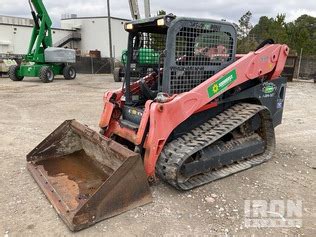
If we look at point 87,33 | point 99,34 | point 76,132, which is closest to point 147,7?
point 76,132

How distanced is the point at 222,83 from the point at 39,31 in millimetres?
13459

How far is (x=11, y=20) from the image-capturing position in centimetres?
3144

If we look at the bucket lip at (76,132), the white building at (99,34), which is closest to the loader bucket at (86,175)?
the bucket lip at (76,132)

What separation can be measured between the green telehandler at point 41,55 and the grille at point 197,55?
12.2 m

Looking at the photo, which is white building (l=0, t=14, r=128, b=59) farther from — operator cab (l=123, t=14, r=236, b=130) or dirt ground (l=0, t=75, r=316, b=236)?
dirt ground (l=0, t=75, r=316, b=236)

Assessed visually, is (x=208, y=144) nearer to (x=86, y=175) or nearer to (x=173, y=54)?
(x=173, y=54)

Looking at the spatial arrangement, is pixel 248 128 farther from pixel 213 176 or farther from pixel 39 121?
pixel 39 121

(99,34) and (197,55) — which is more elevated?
(99,34)

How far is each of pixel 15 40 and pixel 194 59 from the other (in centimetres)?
2841

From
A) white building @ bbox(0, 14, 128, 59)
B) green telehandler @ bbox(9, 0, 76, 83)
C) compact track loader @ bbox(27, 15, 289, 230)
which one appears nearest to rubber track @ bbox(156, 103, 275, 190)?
compact track loader @ bbox(27, 15, 289, 230)

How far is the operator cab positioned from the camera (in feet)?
12.5

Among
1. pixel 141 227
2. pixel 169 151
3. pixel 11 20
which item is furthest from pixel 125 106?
pixel 11 20

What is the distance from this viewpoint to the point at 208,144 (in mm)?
3871

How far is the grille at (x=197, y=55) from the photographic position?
388 centimetres
